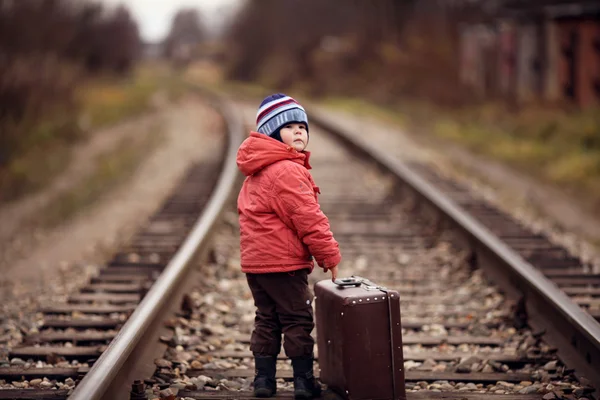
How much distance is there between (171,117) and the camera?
20.8 meters

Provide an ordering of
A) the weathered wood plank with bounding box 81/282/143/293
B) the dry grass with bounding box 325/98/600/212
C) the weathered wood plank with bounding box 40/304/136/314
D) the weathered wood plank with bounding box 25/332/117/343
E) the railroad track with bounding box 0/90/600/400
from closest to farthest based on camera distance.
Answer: the railroad track with bounding box 0/90/600/400
the weathered wood plank with bounding box 25/332/117/343
the weathered wood plank with bounding box 40/304/136/314
the weathered wood plank with bounding box 81/282/143/293
the dry grass with bounding box 325/98/600/212

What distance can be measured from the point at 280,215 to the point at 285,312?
0.43 metres

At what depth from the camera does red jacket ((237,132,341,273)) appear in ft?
11.3

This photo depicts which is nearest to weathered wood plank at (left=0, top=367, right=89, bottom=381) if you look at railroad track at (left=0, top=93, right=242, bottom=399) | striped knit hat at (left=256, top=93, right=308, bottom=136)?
railroad track at (left=0, top=93, right=242, bottom=399)

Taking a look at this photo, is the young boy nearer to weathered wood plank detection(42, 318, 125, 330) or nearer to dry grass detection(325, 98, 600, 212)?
weathered wood plank detection(42, 318, 125, 330)

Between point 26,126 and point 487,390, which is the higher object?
point 26,126

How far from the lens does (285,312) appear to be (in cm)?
359

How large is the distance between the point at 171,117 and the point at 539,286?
17.1 m

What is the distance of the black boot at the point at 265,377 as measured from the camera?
3551 millimetres

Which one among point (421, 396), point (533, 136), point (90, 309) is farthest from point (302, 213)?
point (533, 136)

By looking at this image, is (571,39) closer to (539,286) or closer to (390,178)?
(390,178)

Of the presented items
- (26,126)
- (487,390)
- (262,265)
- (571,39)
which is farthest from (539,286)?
(571,39)

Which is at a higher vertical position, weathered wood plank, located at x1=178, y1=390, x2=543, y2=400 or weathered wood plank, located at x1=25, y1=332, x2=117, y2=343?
weathered wood plank, located at x1=25, y1=332, x2=117, y2=343

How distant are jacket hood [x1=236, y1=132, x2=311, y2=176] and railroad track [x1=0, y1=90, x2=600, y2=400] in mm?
927
